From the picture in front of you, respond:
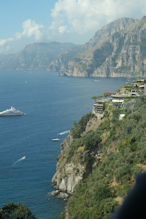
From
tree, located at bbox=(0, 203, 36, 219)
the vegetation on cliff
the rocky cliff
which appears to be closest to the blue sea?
the rocky cliff

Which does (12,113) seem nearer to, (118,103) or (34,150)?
(34,150)

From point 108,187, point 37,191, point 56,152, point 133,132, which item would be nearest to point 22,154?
point 56,152

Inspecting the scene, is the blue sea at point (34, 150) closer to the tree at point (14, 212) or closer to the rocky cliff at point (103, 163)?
the rocky cliff at point (103, 163)

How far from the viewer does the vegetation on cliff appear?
1248 inches

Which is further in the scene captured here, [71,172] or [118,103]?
[118,103]

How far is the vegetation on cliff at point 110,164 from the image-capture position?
104 ft

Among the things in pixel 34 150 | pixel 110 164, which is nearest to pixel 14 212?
pixel 110 164

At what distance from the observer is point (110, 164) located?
39.2 metres

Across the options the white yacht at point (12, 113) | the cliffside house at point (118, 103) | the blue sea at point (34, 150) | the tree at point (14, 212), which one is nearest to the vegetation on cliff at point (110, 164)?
the blue sea at point (34, 150)

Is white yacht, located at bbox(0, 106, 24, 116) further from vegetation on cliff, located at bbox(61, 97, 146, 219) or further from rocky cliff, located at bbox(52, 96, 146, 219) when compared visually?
vegetation on cliff, located at bbox(61, 97, 146, 219)

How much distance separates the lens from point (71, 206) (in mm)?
38031

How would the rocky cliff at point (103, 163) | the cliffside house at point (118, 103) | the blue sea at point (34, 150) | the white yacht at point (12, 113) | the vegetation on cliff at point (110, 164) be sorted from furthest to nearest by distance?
the white yacht at point (12, 113) → the cliffside house at point (118, 103) → the blue sea at point (34, 150) → the rocky cliff at point (103, 163) → the vegetation on cliff at point (110, 164)

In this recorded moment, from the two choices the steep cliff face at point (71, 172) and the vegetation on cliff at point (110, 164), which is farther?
the steep cliff face at point (71, 172)

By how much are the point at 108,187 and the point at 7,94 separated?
134 metres
